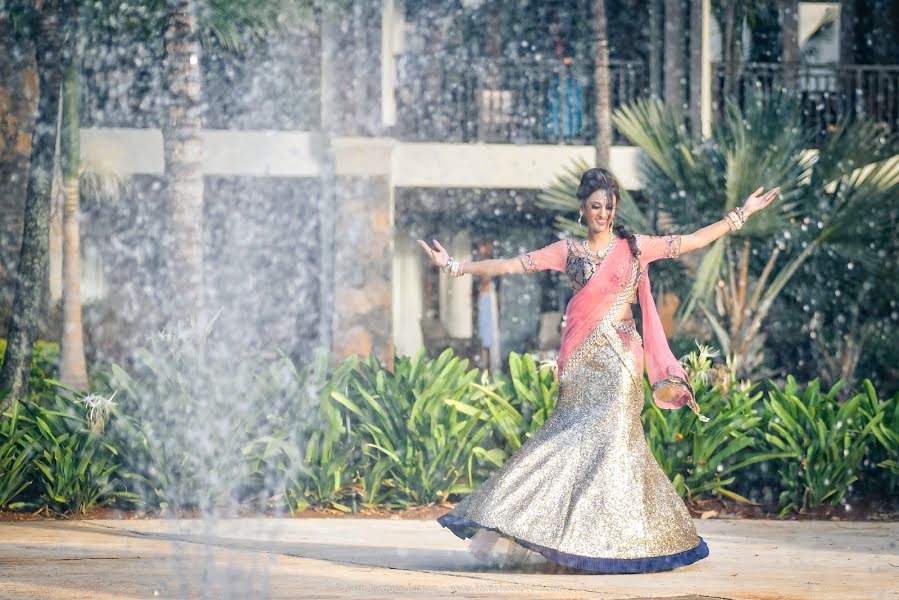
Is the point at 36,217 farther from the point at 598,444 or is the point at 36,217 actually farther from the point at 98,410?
the point at 598,444

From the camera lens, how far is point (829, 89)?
17.4m

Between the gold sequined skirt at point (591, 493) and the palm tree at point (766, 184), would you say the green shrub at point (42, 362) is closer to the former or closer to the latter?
the palm tree at point (766, 184)

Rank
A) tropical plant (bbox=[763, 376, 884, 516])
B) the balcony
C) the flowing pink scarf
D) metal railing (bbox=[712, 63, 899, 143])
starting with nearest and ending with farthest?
1. the flowing pink scarf
2. tropical plant (bbox=[763, 376, 884, 516])
3. metal railing (bbox=[712, 63, 899, 143])
4. the balcony

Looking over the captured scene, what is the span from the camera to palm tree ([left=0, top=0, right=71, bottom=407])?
440 inches

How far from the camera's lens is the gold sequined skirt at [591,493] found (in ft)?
17.3

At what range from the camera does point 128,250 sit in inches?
677

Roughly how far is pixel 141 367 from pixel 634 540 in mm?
4142

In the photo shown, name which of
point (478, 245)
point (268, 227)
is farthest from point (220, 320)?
point (478, 245)

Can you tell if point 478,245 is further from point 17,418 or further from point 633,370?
point 633,370

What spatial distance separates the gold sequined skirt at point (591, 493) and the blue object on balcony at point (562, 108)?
11.4 m

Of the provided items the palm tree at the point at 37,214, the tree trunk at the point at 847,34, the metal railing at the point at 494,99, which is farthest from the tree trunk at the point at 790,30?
the palm tree at the point at 37,214

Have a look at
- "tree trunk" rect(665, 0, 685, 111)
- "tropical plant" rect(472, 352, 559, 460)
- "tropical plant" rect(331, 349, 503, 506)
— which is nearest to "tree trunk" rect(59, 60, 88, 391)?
"tropical plant" rect(331, 349, 503, 506)

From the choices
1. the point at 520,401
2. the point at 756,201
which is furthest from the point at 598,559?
the point at 520,401

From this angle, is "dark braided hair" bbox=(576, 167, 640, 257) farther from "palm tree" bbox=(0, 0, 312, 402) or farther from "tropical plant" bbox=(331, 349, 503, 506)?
"palm tree" bbox=(0, 0, 312, 402)
